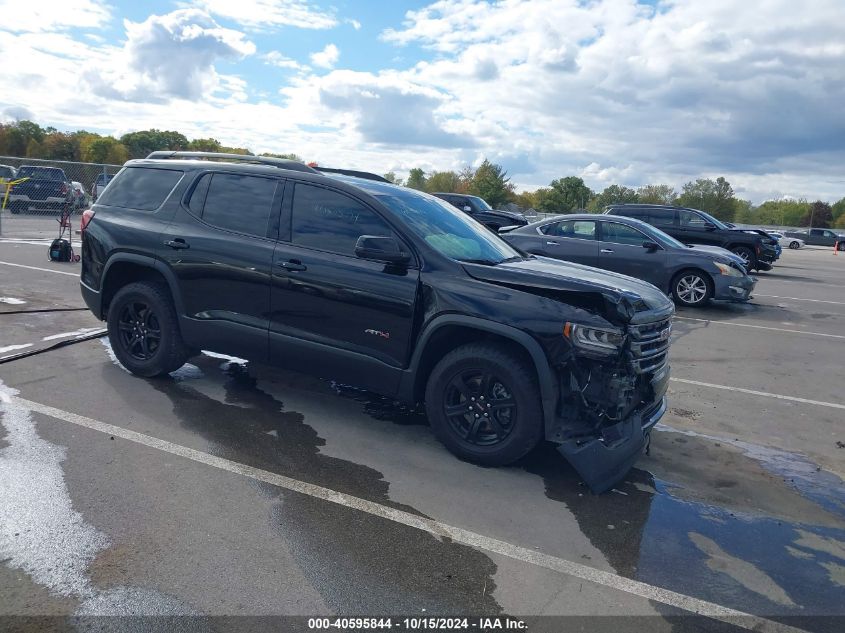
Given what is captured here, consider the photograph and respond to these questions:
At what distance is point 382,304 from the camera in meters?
4.74

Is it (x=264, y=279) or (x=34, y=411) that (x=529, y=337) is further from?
(x=34, y=411)

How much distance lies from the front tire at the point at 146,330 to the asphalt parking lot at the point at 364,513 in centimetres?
20

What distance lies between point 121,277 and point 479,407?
3.58 metres

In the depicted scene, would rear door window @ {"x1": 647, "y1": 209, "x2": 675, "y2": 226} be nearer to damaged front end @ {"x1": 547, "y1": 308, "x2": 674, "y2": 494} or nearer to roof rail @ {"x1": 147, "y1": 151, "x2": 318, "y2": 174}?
roof rail @ {"x1": 147, "y1": 151, "x2": 318, "y2": 174}

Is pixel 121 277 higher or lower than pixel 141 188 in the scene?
lower

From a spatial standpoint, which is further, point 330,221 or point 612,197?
point 612,197

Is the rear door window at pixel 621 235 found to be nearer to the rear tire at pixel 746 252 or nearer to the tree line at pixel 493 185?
the rear tire at pixel 746 252

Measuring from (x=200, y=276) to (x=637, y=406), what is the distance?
3.49 m

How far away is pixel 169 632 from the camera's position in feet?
8.94

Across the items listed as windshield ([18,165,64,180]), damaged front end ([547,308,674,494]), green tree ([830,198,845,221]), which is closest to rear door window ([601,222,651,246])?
damaged front end ([547,308,674,494])

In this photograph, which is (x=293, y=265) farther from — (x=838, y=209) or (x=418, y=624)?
(x=838, y=209)

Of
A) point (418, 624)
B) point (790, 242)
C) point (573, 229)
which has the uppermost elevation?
point (790, 242)

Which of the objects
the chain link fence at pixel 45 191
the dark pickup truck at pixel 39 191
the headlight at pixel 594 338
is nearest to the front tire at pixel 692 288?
the headlight at pixel 594 338

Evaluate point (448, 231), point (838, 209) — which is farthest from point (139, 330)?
point (838, 209)
